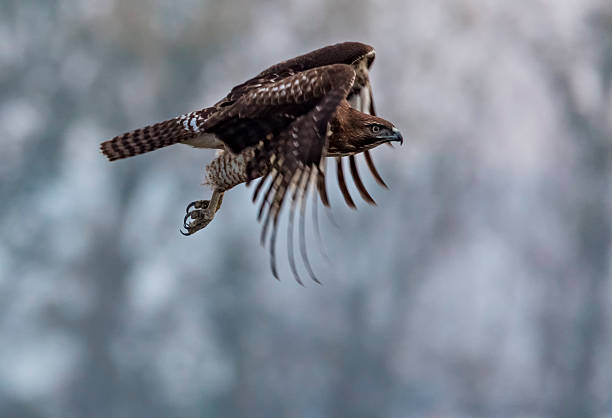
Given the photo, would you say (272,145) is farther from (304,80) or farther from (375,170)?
(375,170)

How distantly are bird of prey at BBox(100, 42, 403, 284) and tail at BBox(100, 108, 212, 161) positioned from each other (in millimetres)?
15

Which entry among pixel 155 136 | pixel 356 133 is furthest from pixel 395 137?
pixel 155 136

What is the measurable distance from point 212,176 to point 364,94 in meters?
3.67

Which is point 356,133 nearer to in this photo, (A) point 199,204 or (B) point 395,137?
(B) point 395,137

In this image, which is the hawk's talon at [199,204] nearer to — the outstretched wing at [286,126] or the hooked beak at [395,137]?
the outstretched wing at [286,126]

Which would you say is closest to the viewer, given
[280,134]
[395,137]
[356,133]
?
[280,134]

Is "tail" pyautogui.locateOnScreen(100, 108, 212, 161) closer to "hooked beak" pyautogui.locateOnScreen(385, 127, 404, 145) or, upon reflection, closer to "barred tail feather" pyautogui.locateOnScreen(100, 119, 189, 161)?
"barred tail feather" pyautogui.locateOnScreen(100, 119, 189, 161)

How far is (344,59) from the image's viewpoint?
1341 cm

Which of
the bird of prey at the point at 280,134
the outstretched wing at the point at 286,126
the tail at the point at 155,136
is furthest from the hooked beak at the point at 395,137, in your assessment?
the tail at the point at 155,136

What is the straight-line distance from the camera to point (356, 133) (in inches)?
482

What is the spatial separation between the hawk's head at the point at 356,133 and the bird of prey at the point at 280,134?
0.02 metres

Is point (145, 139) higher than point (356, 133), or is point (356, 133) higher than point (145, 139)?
point (145, 139)

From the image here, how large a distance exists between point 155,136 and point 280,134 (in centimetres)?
236

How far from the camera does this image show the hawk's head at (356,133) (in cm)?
1206
